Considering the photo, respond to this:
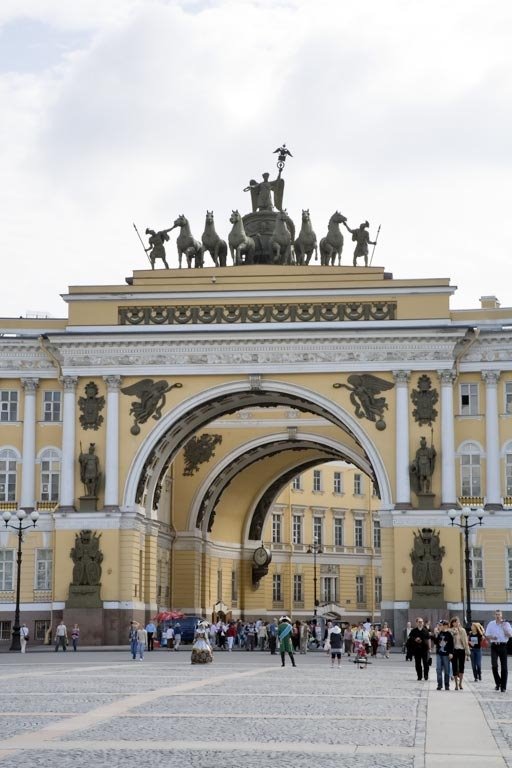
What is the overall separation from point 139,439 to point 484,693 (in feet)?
102

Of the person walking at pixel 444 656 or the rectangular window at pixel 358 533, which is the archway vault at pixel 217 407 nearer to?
the person walking at pixel 444 656

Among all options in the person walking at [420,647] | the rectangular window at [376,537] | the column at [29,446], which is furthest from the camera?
the rectangular window at [376,537]

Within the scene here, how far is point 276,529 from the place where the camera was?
89375 millimetres

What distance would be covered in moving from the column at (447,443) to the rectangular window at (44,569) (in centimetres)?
1525

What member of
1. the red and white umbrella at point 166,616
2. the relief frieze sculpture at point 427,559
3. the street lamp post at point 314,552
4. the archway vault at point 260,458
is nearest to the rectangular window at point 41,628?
the red and white umbrella at point 166,616

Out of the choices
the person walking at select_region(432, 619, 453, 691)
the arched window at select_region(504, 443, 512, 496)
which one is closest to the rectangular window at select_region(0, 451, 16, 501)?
the arched window at select_region(504, 443, 512, 496)

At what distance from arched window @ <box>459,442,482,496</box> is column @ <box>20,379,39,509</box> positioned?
16.5 metres

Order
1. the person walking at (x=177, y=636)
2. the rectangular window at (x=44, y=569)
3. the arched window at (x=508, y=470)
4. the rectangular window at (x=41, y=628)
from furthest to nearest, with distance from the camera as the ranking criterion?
the rectangular window at (x=44, y=569) < the rectangular window at (x=41, y=628) < the arched window at (x=508, y=470) < the person walking at (x=177, y=636)

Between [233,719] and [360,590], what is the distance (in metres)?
72.8

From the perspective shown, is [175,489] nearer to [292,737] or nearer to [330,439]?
[330,439]

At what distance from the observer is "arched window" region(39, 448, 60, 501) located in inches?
2295

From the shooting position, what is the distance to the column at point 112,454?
2234 inches

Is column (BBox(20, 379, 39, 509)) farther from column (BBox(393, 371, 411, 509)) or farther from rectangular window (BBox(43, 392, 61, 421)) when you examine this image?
column (BBox(393, 371, 411, 509))

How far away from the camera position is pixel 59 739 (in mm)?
17531
